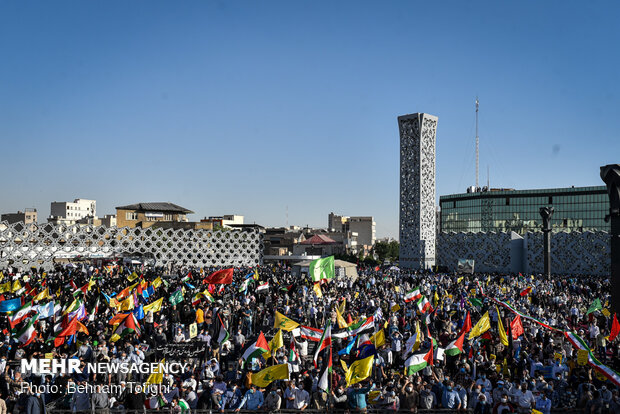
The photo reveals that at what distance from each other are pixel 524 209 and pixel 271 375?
306ft

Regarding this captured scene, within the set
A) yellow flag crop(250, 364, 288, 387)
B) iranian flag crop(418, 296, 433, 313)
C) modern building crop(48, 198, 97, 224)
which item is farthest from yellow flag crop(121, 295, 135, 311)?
modern building crop(48, 198, 97, 224)

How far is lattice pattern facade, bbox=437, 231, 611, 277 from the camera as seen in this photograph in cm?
5225

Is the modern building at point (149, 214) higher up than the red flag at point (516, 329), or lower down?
higher up

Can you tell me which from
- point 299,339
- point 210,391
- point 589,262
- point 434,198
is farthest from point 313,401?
point 434,198

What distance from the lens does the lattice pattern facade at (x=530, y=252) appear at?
5225 centimetres

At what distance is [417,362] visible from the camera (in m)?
13.3

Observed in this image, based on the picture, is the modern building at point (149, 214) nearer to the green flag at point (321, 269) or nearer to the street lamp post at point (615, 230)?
the green flag at point (321, 269)

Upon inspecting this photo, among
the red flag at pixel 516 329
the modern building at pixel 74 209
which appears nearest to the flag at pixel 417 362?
the red flag at pixel 516 329

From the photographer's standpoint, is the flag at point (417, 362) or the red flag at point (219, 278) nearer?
the flag at point (417, 362)

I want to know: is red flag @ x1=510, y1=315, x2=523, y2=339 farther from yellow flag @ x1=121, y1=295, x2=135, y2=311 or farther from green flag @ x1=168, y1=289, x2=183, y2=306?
yellow flag @ x1=121, y1=295, x2=135, y2=311

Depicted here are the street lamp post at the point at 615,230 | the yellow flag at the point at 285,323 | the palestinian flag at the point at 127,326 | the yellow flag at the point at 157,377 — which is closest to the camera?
the yellow flag at the point at 157,377

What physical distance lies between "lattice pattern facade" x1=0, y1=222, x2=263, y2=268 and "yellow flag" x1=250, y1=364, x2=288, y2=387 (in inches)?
1923

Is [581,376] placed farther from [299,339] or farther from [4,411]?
[4,411]

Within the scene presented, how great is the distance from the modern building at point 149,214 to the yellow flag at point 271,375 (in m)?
78.0
